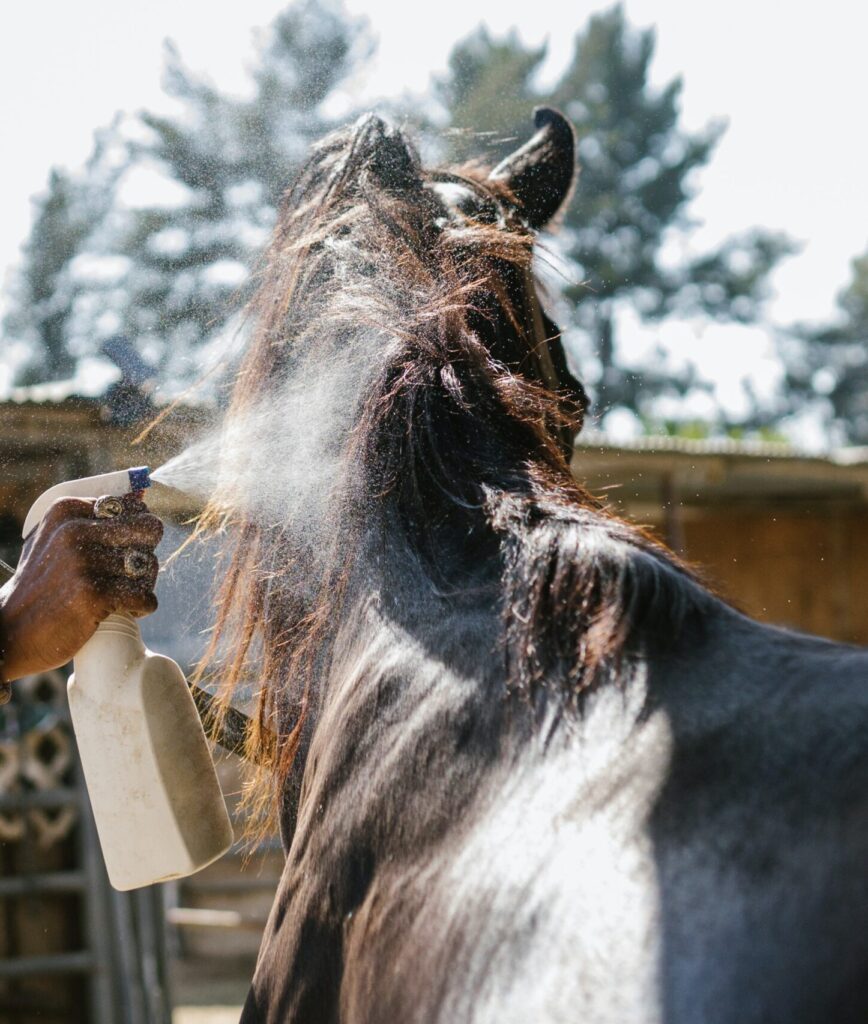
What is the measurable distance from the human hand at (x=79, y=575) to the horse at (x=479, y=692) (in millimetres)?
129

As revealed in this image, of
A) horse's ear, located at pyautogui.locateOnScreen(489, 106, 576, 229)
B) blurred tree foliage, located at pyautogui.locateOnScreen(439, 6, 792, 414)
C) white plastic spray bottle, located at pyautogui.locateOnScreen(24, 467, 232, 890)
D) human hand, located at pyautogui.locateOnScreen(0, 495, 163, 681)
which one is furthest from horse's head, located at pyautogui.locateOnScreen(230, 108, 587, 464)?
blurred tree foliage, located at pyautogui.locateOnScreen(439, 6, 792, 414)

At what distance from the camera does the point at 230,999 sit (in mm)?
7344

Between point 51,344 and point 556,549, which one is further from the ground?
point 51,344

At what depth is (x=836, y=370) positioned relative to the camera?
31312 millimetres

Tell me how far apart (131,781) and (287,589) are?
303 mm

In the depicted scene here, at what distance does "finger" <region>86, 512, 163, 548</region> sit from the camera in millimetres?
1459

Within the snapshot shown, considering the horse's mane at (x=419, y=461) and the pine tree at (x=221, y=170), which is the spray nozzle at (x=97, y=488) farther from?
the pine tree at (x=221, y=170)

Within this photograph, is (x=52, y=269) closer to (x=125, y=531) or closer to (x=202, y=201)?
(x=202, y=201)

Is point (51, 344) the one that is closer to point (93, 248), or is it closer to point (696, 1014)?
point (93, 248)

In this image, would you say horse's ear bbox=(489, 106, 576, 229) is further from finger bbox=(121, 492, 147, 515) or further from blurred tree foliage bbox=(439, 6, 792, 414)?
blurred tree foliage bbox=(439, 6, 792, 414)

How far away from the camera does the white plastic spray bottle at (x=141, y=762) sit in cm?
141

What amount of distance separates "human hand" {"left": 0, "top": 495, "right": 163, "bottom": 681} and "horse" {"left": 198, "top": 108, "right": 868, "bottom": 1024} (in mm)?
129

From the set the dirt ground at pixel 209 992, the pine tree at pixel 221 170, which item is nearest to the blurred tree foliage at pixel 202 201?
the pine tree at pixel 221 170

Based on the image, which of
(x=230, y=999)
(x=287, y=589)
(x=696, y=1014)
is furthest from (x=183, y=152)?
(x=230, y=999)
